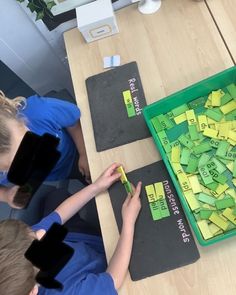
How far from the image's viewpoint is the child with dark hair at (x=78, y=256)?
2.39 feet

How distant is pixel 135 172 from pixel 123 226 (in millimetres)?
161

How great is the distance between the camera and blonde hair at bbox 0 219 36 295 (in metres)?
0.72

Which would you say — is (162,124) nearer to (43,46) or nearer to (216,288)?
(216,288)

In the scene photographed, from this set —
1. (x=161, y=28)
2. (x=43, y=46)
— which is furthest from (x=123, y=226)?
(x=43, y=46)

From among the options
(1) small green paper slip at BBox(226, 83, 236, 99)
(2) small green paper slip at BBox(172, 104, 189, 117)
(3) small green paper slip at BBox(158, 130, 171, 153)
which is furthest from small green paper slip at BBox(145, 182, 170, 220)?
(1) small green paper slip at BBox(226, 83, 236, 99)

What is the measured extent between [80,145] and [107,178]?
0.30 m

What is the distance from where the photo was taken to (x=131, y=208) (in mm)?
944

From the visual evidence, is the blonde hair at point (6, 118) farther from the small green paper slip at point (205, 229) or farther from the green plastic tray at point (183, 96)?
the small green paper slip at point (205, 229)

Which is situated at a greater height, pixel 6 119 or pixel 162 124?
pixel 6 119

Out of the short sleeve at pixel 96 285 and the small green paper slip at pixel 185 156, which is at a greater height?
the small green paper slip at pixel 185 156

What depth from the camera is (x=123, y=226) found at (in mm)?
935

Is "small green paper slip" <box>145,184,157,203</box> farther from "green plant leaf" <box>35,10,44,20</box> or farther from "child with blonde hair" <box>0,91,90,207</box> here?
"green plant leaf" <box>35,10,44,20</box>

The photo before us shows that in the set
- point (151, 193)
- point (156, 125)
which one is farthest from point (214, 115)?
point (151, 193)

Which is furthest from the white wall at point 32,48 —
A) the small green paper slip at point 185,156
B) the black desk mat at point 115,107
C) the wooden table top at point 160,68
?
the small green paper slip at point 185,156
